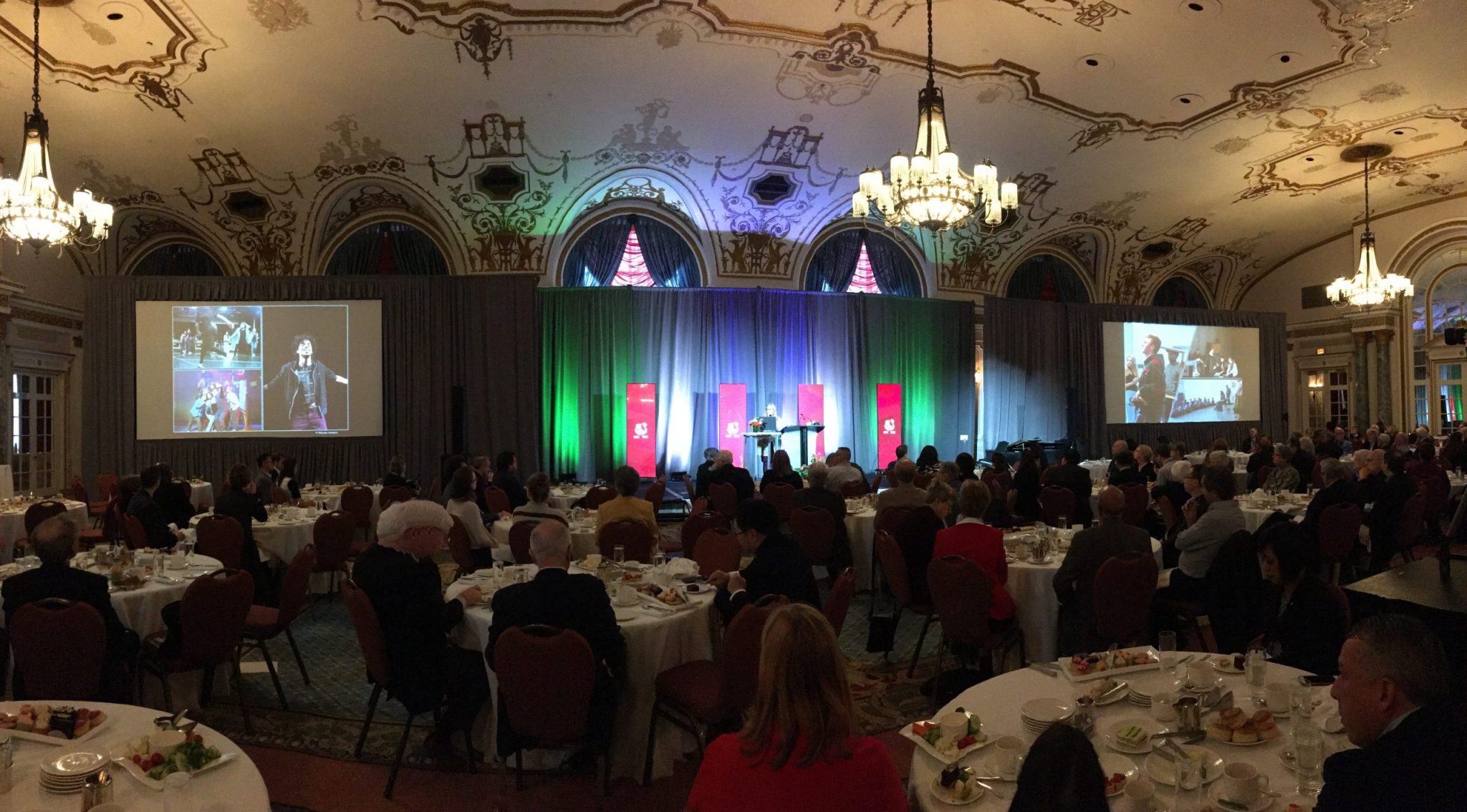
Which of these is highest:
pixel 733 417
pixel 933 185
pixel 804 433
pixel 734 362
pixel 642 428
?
pixel 933 185

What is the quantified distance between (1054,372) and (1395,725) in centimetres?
1667

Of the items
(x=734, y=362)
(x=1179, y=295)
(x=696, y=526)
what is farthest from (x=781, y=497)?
(x=1179, y=295)

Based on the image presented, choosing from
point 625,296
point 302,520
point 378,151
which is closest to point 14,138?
point 378,151

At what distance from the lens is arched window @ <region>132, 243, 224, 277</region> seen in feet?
45.0

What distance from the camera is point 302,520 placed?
7.95 metres

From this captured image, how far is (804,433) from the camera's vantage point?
574 inches

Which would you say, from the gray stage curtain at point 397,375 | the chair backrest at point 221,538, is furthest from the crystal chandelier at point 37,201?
the gray stage curtain at point 397,375

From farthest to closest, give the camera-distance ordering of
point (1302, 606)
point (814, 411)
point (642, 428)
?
point (814, 411) < point (642, 428) < point (1302, 606)

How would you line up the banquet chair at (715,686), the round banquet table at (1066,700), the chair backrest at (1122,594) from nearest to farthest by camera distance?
the round banquet table at (1066,700) → the banquet chair at (715,686) → the chair backrest at (1122,594)

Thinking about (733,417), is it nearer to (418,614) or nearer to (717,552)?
(717,552)

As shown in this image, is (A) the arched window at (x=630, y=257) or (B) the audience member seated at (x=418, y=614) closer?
(B) the audience member seated at (x=418, y=614)

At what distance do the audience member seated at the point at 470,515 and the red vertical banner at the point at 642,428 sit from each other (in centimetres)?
806

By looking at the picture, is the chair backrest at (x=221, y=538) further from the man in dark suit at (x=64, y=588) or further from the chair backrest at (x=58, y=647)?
the chair backrest at (x=58, y=647)

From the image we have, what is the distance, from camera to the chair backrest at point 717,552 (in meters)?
5.44
